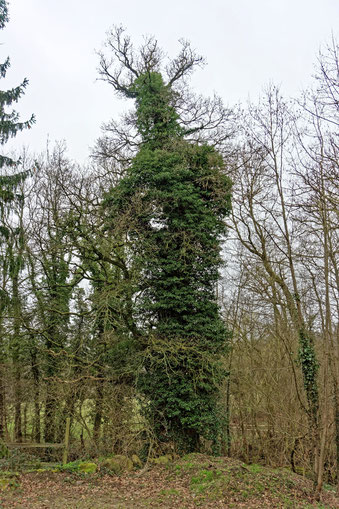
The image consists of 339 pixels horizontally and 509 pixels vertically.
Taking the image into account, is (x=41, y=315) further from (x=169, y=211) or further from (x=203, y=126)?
(x=203, y=126)

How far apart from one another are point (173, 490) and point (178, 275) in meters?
6.86

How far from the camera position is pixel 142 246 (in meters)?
14.4

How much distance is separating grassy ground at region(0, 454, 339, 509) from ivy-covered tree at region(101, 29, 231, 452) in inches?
99.4

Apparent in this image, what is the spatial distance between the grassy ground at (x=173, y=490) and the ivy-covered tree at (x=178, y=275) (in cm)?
252

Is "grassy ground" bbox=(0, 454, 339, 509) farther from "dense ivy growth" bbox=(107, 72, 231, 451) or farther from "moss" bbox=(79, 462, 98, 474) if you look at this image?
"dense ivy growth" bbox=(107, 72, 231, 451)

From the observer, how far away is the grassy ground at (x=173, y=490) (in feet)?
26.6

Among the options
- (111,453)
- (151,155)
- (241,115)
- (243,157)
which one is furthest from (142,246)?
(111,453)

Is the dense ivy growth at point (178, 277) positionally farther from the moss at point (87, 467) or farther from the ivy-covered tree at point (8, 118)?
the ivy-covered tree at point (8, 118)

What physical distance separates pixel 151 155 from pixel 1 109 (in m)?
5.75

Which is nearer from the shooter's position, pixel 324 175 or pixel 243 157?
pixel 324 175

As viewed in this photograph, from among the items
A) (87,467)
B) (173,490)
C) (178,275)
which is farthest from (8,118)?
(173,490)

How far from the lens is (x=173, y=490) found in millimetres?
8969

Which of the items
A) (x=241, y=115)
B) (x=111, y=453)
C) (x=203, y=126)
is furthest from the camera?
(x=203, y=126)

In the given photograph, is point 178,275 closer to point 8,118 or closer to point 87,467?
point 87,467
